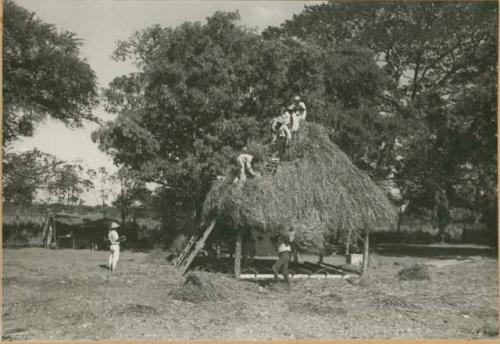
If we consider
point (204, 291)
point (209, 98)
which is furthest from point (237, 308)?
point (209, 98)

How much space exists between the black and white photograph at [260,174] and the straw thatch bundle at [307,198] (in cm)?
6

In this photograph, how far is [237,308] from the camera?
11.9m

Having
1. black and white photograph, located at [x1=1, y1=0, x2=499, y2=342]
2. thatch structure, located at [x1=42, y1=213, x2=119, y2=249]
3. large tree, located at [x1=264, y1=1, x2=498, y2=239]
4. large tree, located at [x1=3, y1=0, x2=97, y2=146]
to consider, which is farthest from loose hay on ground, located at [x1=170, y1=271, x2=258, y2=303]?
thatch structure, located at [x1=42, y1=213, x2=119, y2=249]

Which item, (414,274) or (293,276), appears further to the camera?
(414,274)

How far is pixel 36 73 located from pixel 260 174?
12155mm

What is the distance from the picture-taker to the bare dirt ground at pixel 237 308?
31.1 feet

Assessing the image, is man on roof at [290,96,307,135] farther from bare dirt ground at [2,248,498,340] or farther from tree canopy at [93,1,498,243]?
tree canopy at [93,1,498,243]

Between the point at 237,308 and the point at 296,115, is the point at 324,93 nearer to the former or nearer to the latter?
the point at 296,115

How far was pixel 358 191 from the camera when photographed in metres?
17.5

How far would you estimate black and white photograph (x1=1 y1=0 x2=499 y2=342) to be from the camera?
1156 cm

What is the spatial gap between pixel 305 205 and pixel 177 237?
14469 millimetres

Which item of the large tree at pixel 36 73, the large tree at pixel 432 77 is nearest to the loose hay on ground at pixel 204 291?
the large tree at pixel 36 73

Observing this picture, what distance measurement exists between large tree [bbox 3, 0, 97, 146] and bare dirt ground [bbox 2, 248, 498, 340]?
26.0 ft

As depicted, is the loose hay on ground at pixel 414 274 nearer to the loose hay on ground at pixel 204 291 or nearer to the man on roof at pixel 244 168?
the loose hay on ground at pixel 204 291
